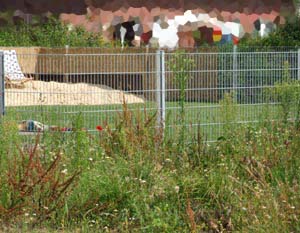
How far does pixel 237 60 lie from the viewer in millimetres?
15109

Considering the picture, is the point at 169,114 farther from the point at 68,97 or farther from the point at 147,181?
the point at 68,97

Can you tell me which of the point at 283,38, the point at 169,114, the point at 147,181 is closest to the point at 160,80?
the point at 169,114

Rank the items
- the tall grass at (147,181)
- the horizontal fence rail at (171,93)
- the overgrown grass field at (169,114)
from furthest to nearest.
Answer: the horizontal fence rail at (171,93), the overgrown grass field at (169,114), the tall grass at (147,181)

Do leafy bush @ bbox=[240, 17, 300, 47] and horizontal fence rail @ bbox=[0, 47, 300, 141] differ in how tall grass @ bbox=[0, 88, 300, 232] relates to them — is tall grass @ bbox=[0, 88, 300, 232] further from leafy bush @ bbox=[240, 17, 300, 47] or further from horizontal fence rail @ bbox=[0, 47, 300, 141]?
leafy bush @ bbox=[240, 17, 300, 47]

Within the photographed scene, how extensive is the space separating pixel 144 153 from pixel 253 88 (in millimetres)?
4760

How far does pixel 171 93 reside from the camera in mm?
12531

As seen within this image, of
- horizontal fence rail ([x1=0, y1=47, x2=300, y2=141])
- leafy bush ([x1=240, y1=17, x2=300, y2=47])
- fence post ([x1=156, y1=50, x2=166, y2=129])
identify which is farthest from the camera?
leafy bush ([x1=240, y1=17, x2=300, y2=47])

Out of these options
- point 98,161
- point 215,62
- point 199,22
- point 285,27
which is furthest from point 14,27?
point 98,161

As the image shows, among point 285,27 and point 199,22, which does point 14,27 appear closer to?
point 199,22

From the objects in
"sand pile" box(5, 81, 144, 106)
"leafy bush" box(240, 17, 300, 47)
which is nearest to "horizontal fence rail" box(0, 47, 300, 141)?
"sand pile" box(5, 81, 144, 106)

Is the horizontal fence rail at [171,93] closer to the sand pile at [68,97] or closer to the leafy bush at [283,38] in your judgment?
the sand pile at [68,97]

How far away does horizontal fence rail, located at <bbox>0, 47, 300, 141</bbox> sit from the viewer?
10922 millimetres

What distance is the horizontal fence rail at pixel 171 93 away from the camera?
1092 centimetres

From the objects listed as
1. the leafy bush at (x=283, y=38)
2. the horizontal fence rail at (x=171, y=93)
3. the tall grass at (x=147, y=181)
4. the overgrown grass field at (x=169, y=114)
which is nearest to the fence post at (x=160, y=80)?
the horizontal fence rail at (x=171, y=93)
